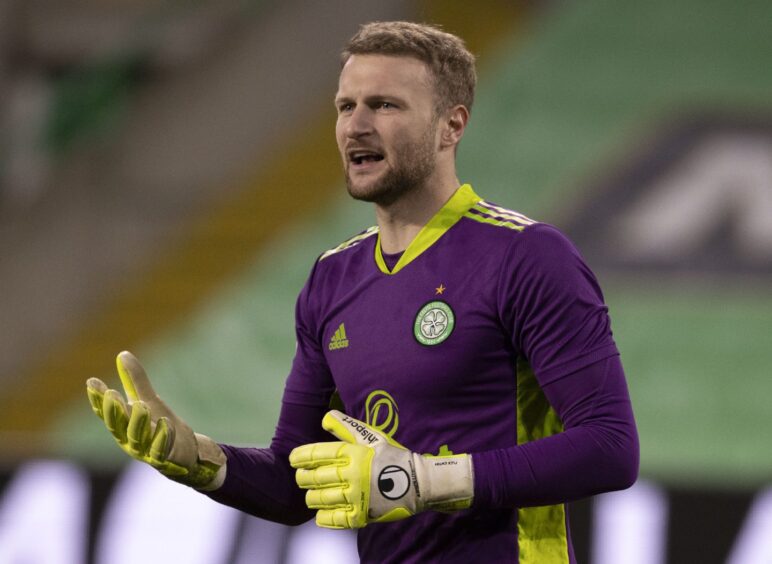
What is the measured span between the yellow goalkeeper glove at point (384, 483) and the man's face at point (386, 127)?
0.47 m

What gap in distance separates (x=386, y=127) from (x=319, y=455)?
0.57 m

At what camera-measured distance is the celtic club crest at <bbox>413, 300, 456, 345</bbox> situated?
→ 207cm

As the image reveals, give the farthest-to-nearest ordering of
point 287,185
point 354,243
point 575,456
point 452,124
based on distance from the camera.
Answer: point 287,185, point 354,243, point 452,124, point 575,456

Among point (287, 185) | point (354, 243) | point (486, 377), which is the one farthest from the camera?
point (287, 185)

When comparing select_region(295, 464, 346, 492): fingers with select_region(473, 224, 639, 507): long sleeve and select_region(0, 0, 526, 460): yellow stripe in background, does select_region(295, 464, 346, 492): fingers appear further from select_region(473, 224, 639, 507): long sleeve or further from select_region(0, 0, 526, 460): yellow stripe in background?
select_region(0, 0, 526, 460): yellow stripe in background

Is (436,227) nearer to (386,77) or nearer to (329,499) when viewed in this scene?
(386,77)

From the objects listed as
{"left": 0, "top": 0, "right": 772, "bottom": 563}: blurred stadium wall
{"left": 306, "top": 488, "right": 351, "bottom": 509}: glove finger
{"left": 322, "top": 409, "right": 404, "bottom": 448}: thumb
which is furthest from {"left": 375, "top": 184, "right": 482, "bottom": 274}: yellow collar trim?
{"left": 0, "top": 0, "right": 772, "bottom": 563}: blurred stadium wall

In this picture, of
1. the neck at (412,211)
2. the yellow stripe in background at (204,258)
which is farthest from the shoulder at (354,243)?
the yellow stripe in background at (204,258)

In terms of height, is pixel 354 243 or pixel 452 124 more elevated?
pixel 452 124

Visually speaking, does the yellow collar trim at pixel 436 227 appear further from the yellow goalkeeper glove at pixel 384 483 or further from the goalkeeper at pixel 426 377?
the yellow goalkeeper glove at pixel 384 483

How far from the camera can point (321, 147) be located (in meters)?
6.48

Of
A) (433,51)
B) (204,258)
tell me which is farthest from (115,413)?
(204,258)

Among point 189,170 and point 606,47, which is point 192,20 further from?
point 606,47

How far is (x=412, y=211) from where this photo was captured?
88.5 inches
